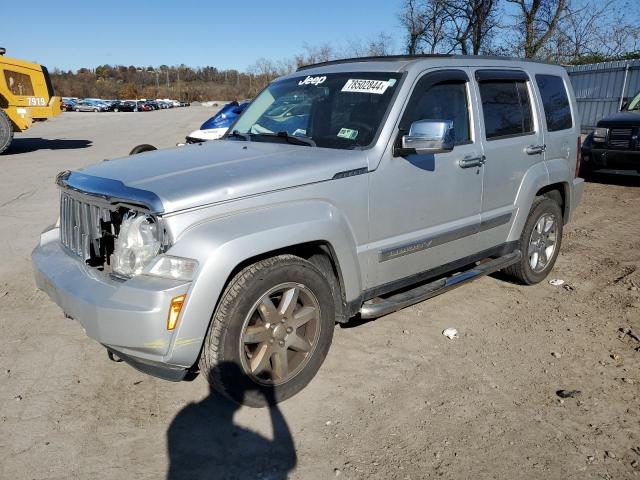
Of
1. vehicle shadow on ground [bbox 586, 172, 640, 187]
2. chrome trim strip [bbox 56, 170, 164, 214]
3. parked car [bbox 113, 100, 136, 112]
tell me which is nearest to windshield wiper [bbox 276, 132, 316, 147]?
chrome trim strip [bbox 56, 170, 164, 214]

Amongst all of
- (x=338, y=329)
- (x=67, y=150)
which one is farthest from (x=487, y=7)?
(x=338, y=329)

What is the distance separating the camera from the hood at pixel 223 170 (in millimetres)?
2754

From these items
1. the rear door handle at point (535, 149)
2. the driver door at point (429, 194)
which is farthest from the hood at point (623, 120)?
the driver door at point (429, 194)

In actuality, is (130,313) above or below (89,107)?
below

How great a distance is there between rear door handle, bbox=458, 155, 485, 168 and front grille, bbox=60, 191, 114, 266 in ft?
8.09

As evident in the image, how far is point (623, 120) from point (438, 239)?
781cm

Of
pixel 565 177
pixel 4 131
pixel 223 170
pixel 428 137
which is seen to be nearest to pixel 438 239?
pixel 428 137

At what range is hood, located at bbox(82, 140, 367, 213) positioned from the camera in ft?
9.04

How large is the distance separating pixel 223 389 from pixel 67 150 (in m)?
16.1

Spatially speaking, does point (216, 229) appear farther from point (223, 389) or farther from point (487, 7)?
point (487, 7)

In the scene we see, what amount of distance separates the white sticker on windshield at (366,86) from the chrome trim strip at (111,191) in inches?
70.2

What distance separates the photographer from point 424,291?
3.80m

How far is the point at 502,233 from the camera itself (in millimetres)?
4516

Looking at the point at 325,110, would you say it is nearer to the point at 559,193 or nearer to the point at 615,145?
the point at 559,193
